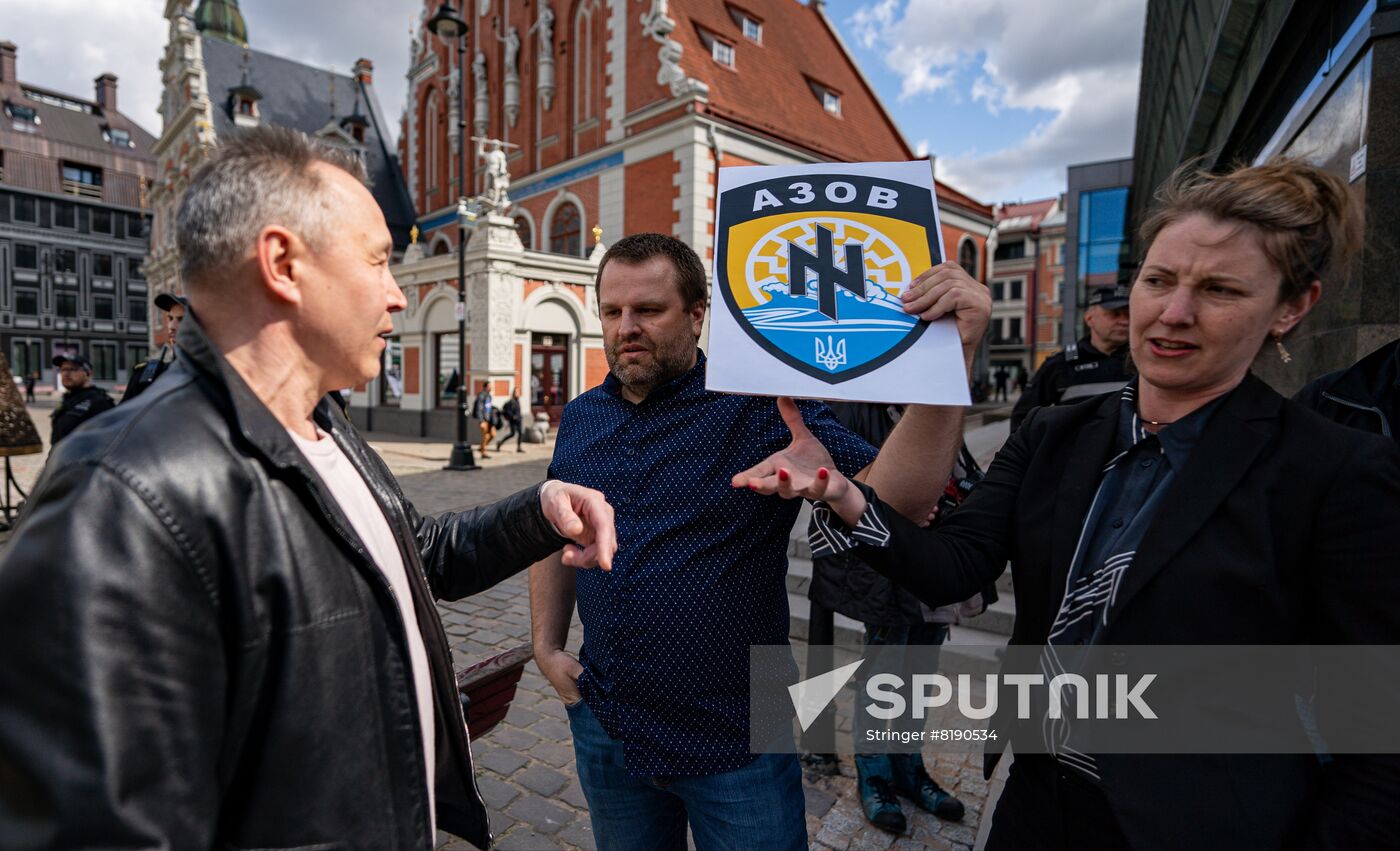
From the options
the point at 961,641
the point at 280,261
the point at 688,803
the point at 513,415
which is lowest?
the point at 961,641

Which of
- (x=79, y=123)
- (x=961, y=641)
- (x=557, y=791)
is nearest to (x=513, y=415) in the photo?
(x=961, y=641)

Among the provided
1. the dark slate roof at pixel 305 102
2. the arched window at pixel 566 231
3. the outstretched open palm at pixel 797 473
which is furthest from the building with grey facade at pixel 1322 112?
the dark slate roof at pixel 305 102

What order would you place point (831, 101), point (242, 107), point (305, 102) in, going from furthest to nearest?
point (305, 102), point (242, 107), point (831, 101)

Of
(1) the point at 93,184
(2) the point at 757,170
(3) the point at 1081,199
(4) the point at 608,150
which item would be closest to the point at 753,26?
(4) the point at 608,150

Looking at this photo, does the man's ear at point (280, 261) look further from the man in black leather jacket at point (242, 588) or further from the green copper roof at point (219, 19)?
the green copper roof at point (219, 19)

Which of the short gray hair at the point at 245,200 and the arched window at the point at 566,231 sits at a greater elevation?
the arched window at the point at 566,231

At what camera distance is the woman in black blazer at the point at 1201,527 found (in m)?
1.17

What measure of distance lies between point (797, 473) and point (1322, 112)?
4.48 metres

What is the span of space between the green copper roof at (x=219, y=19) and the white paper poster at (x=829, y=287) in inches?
2094

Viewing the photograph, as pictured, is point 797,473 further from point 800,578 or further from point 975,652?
point 800,578

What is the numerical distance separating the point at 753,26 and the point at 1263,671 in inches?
1069

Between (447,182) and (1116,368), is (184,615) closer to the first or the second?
(1116,368)

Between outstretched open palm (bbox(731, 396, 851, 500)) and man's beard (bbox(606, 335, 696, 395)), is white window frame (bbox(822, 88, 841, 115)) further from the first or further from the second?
outstretched open palm (bbox(731, 396, 851, 500))

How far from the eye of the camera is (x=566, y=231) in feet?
76.8
